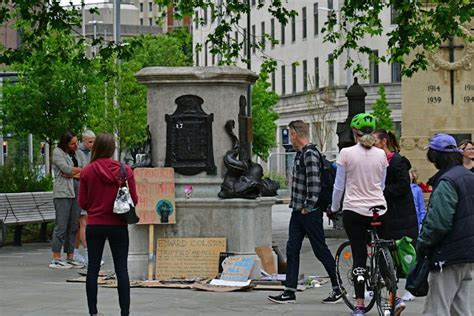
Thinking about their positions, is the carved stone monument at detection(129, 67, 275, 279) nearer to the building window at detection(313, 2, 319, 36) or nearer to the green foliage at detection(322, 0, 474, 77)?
the green foliage at detection(322, 0, 474, 77)

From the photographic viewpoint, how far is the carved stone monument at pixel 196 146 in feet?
49.9

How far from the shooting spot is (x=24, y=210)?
23.0 m

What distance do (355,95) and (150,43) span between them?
59.4 metres

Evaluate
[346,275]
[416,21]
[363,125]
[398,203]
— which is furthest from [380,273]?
[416,21]

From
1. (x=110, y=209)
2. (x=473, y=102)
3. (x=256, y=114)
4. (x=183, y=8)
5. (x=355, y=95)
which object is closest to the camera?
(x=110, y=209)

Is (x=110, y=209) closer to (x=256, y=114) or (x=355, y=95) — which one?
(x=355, y=95)

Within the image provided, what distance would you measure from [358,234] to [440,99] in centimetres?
2166

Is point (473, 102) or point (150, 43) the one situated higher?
point (150, 43)

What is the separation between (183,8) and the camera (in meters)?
25.7

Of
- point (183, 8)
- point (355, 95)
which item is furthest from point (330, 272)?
point (355, 95)

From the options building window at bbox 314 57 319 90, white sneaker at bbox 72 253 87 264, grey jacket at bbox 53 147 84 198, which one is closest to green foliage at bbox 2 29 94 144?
white sneaker at bbox 72 253 87 264

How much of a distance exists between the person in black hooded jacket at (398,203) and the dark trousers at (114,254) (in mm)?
2389

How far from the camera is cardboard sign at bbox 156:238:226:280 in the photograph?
1514cm

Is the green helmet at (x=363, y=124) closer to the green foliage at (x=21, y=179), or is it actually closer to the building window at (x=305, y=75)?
the green foliage at (x=21, y=179)
